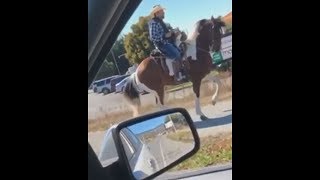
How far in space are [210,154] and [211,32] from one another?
0.35m

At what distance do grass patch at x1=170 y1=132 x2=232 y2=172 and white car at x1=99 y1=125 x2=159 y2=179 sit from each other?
0.25 ft

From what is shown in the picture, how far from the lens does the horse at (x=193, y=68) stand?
1192mm

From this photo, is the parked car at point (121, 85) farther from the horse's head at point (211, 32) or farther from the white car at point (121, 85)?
the horse's head at point (211, 32)

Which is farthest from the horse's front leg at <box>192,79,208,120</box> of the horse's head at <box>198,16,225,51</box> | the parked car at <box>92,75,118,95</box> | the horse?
the parked car at <box>92,75,118,95</box>

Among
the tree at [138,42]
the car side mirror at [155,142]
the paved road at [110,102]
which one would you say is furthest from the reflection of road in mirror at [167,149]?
the tree at [138,42]

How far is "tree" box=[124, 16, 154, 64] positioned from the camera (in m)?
1.16

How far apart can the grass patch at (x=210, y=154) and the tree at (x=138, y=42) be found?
0.30 metres
